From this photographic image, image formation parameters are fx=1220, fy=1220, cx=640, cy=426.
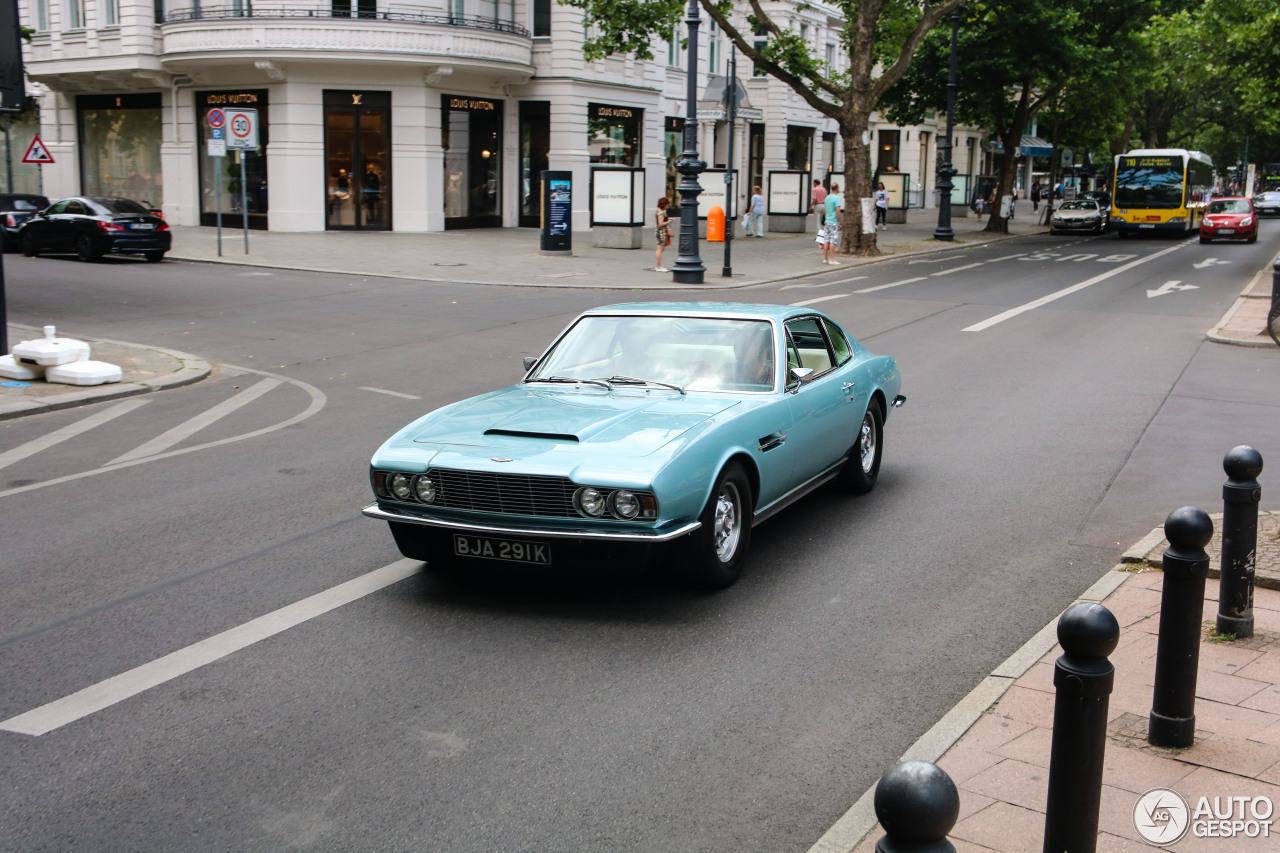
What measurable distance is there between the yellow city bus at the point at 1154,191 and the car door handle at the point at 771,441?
45216 mm

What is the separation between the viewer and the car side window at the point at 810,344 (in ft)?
25.2

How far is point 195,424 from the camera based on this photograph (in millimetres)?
11188

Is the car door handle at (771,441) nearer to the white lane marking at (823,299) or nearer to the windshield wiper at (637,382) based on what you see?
the windshield wiper at (637,382)

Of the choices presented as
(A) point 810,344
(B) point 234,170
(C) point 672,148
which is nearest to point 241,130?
(B) point 234,170

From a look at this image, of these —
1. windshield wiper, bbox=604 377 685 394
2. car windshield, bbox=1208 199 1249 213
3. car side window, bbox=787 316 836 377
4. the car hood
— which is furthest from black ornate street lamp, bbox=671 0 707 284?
car windshield, bbox=1208 199 1249 213

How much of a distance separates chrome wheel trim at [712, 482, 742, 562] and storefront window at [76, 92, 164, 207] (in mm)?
37131

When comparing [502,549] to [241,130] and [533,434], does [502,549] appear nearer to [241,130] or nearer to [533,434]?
[533,434]

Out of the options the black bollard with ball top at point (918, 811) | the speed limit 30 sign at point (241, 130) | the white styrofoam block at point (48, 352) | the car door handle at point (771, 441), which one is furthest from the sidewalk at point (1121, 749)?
the speed limit 30 sign at point (241, 130)

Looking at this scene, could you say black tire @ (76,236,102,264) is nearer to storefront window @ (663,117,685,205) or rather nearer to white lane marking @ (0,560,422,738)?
white lane marking @ (0,560,422,738)

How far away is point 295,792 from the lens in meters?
4.12

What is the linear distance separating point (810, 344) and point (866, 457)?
1090mm

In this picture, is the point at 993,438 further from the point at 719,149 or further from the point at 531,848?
the point at 719,149

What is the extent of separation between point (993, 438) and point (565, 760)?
6.98 meters

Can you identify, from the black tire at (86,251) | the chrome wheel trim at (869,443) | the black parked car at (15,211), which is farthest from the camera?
the black parked car at (15,211)
